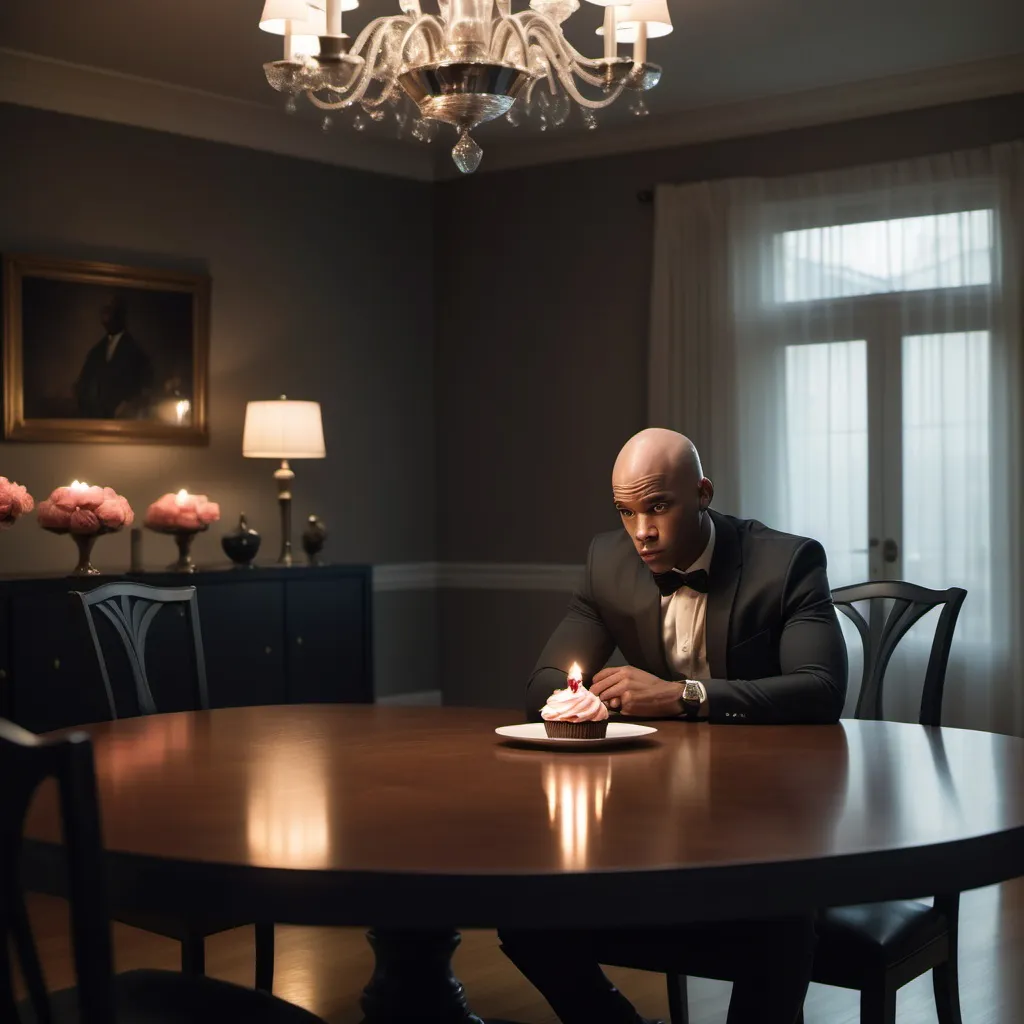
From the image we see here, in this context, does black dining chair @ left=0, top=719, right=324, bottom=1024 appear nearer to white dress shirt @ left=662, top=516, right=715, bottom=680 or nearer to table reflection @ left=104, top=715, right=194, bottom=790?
table reflection @ left=104, top=715, right=194, bottom=790

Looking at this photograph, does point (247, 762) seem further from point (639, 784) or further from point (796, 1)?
point (796, 1)

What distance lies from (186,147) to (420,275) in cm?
143

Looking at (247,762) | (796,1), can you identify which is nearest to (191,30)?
(796,1)

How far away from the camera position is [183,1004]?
1.95 meters

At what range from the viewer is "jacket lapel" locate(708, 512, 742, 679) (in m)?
2.81

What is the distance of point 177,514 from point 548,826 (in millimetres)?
3817

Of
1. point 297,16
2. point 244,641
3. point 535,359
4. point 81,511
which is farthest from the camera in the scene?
point 535,359

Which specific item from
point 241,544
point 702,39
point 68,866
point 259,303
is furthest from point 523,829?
point 259,303

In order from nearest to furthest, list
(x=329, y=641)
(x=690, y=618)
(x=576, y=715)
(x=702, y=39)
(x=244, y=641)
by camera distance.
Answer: (x=576, y=715) → (x=690, y=618) → (x=702, y=39) → (x=244, y=641) → (x=329, y=641)

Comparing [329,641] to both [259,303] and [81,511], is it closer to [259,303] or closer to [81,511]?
[81,511]

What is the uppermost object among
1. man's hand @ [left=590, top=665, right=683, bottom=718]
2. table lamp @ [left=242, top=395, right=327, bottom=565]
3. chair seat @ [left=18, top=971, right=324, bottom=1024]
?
table lamp @ [left=242, top=395, right=327, bottom=565]

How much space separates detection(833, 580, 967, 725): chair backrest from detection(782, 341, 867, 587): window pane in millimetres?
2755

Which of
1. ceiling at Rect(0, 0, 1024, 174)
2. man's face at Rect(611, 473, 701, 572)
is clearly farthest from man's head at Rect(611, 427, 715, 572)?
ceiling at Rect(0, 0, 1024, 174)

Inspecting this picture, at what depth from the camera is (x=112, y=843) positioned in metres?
1.72
